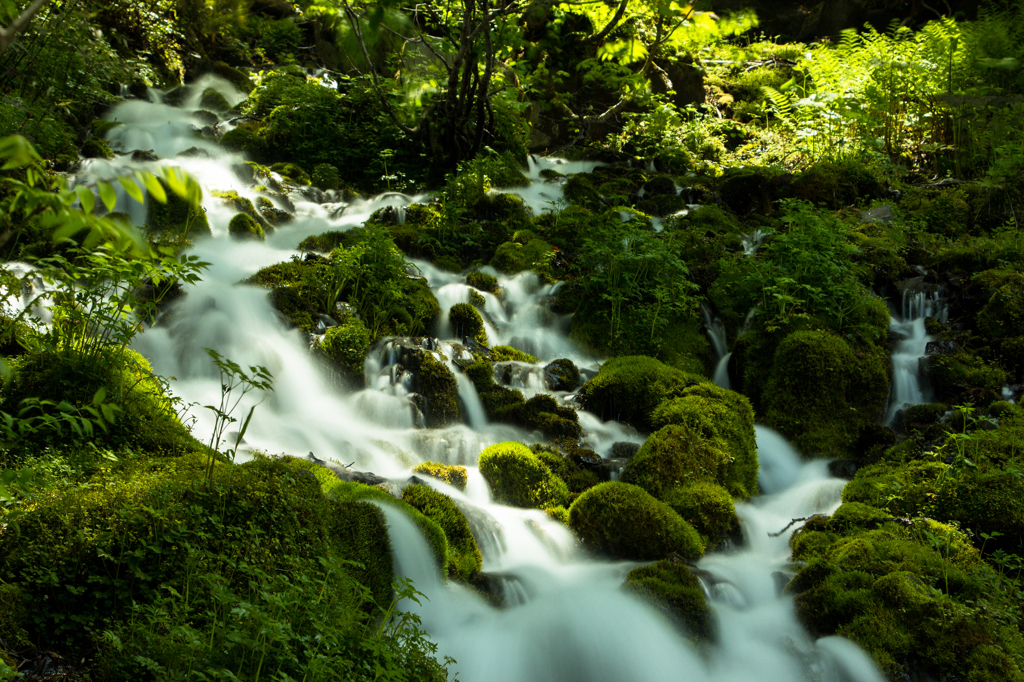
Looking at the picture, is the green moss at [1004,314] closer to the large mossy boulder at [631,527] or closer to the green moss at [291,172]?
the large mossy boulder at [631,527]

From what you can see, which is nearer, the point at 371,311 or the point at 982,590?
the point at 982,590

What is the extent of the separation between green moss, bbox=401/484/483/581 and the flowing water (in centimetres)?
15

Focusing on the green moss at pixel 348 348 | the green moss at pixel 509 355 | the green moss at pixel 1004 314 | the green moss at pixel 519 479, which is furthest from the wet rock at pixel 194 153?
the green moss at pixel 1004 314

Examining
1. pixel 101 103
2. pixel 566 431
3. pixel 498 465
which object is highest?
pixel 101 103

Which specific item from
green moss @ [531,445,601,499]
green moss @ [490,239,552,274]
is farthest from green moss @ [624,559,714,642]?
green moss @ [490,239,552,274]

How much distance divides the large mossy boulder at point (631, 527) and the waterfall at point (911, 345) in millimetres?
3763

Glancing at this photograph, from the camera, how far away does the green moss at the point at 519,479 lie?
5.79m

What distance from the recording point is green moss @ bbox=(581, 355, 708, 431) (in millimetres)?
7172

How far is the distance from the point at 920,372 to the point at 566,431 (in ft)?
14.6

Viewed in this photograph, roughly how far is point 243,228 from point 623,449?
258 inches

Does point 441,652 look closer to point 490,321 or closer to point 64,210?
point 64,210

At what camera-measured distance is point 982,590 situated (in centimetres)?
418

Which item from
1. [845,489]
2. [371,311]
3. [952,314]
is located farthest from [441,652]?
[952,314]

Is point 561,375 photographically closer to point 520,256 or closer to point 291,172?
point 520,256
